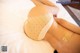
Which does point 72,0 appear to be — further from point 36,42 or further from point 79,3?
point 36,42

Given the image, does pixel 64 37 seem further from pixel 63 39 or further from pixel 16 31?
pixel 16 31

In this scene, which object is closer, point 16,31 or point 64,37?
point 64,37

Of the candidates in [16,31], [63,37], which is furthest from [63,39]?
[16,31]

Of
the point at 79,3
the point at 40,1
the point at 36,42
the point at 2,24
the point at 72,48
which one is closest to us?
the point at 72,48

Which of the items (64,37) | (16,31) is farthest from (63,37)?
(16,31)

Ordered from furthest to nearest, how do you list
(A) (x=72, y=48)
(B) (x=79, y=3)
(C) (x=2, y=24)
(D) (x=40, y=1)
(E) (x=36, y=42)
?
(B) (x=79, y=3)
(D) (x=40, y=1)
(C) (x=2, y=24)
(E) (x=36, y=42)
(A) (x=72, y=48)

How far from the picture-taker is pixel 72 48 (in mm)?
1100

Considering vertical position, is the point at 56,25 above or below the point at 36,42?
above

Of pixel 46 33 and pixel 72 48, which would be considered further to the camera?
pixel 46 33

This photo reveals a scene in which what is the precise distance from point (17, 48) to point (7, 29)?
265 mm

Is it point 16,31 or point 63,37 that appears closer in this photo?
point 63,37

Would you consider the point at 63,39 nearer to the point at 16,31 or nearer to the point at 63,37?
the point at 63,37

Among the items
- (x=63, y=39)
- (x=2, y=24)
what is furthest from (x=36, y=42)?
(x=2, y=24)

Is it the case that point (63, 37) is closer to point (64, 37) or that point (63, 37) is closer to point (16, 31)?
point (64, 37)
